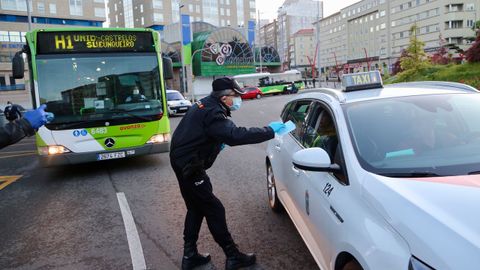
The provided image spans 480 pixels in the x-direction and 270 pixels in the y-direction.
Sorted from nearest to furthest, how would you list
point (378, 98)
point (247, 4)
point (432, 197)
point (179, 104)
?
point (432, 197) → point (378, 98) → point (179, 104) → point (247, 4)

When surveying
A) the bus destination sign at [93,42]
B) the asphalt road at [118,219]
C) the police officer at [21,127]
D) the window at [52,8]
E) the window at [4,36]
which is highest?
the window at [52,8]

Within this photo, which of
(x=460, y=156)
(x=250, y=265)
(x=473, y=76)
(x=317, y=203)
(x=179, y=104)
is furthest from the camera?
(x=179, y=104)

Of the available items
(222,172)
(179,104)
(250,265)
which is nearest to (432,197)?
(250,265)

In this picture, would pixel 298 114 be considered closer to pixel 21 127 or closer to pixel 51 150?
pixel 21 127

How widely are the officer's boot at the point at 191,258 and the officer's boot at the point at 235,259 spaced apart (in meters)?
0.27

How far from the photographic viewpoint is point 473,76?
56.7 feet

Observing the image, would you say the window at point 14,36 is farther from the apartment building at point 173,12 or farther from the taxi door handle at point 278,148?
the taxi door handle at point 278,148

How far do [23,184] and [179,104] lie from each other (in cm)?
1662

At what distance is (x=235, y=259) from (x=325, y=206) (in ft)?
4.30

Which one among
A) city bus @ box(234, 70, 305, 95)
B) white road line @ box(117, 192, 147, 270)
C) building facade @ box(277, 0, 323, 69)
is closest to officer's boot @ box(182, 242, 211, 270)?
white road line @ box(117, 192, 147, 270)

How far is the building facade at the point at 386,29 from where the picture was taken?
7794 centimetres

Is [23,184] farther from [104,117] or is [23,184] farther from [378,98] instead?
[378,98]

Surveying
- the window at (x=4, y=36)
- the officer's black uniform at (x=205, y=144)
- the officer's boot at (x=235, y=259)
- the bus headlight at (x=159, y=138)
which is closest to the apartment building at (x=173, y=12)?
the window at (x=4, y=36)

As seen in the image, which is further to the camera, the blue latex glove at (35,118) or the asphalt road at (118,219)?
the asphalt road at (118,219)
